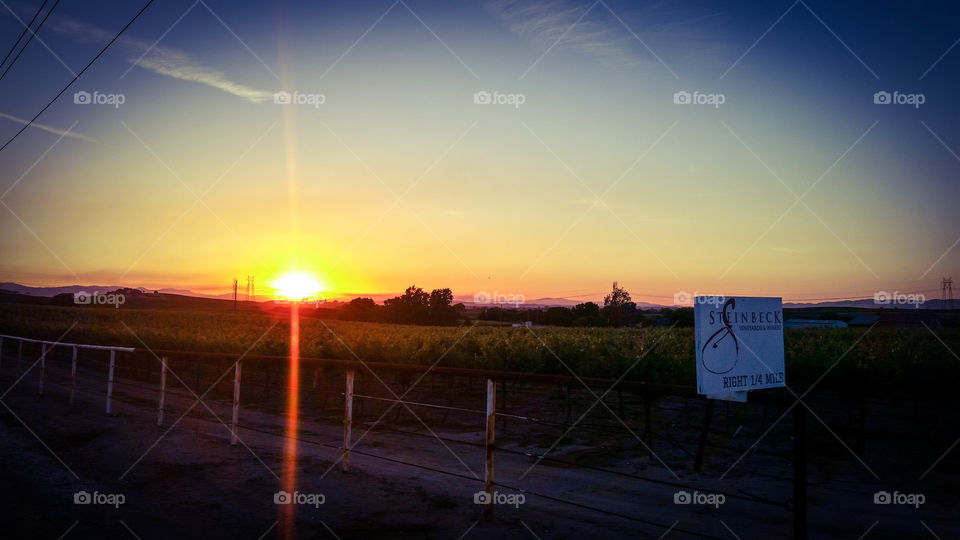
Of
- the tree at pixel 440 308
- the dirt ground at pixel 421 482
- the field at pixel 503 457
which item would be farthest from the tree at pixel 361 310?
the dirt ground at pixel 421 482

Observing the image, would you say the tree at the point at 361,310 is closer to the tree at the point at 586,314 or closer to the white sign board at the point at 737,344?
the tree at the point at 586,314

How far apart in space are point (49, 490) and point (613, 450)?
25.6 ft

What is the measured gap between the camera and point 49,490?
19.5 ft

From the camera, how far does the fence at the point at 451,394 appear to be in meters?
4.28

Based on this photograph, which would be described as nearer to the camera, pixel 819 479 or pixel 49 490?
pixel 49 490

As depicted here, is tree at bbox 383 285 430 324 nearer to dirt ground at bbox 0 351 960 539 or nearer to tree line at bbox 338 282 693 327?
tree line at bbox 338 282 693 327

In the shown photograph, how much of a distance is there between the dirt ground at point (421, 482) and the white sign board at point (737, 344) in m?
0.63

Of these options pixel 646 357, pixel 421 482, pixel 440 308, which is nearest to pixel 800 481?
pixel 421 482

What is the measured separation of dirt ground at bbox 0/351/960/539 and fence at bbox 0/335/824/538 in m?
0.23

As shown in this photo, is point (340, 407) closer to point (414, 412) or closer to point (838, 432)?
point (414, 412)

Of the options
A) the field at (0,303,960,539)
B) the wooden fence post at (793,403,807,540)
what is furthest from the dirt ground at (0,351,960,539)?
the wooden fence post at (793,403,807,540)

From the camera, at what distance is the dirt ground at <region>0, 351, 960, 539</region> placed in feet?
16.8

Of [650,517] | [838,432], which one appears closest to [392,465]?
[650,517]

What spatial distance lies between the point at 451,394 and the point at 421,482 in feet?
26.2
